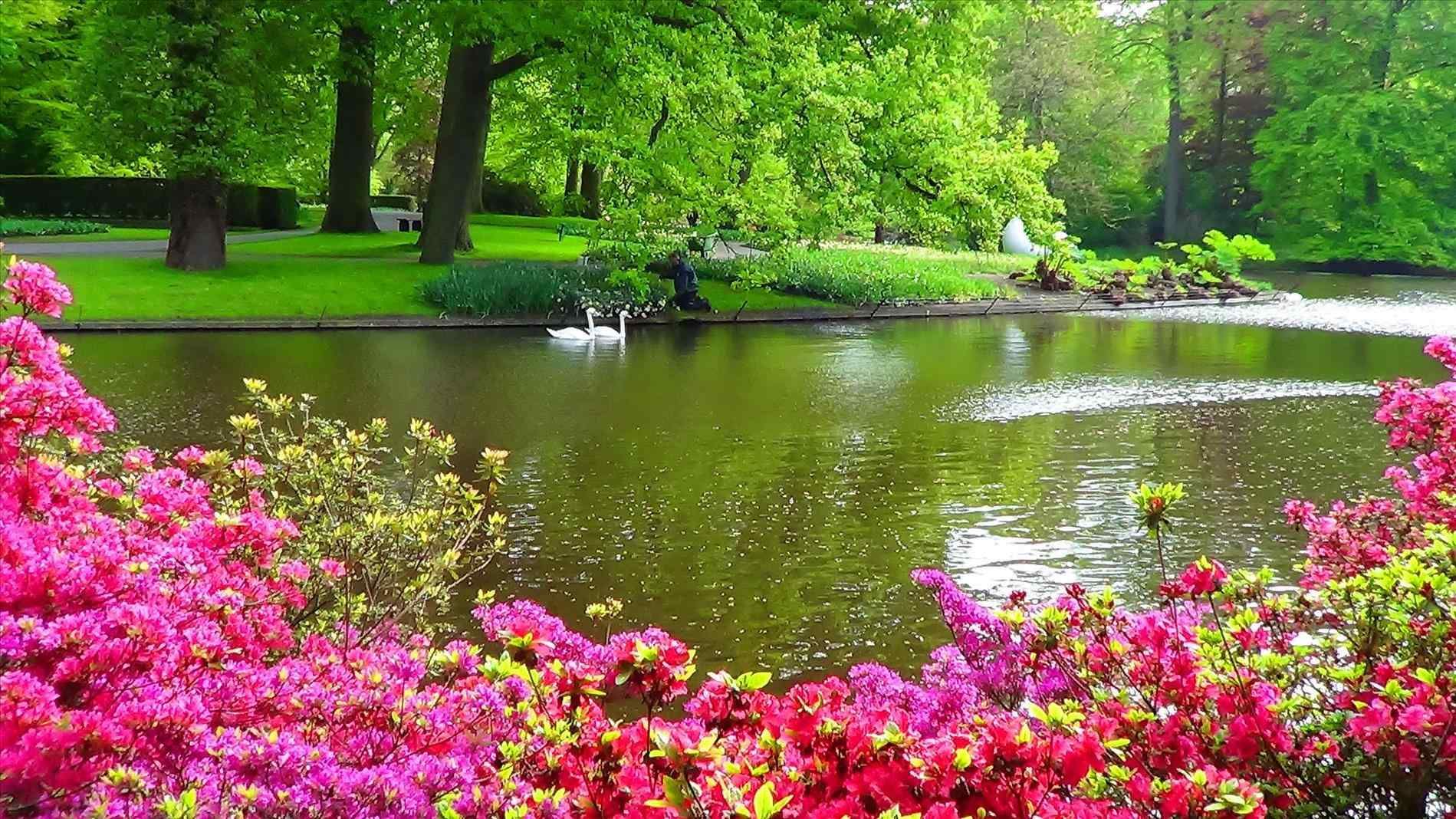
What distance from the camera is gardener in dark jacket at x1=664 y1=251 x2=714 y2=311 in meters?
22.4

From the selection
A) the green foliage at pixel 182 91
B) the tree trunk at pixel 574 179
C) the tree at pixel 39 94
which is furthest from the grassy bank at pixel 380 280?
the tree trunk at pixel 574 179

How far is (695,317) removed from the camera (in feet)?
72.3

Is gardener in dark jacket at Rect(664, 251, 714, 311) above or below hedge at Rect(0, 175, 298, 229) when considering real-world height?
below

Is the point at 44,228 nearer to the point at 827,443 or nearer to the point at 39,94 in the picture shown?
the point at 39,94

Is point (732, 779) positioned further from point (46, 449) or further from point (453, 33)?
point (453, 33)

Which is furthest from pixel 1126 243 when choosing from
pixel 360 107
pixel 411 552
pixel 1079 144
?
pixel 411 552

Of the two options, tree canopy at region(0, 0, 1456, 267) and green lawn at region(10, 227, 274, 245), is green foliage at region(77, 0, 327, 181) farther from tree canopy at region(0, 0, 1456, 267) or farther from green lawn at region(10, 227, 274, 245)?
green lawn at region(10, 227, 274, 245)

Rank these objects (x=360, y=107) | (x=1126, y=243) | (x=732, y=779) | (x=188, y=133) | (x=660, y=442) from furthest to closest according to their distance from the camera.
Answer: (x=1126, y=243), (x=360, y=107), (x=188, y=133), (x=660, y=442), (x=732, y=779)

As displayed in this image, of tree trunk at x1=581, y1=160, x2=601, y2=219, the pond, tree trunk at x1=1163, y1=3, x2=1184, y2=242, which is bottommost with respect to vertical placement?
the pond

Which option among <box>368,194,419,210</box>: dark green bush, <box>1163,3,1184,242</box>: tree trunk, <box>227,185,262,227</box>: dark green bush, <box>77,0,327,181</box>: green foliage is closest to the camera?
<box>77,0,327,181</box>: green foliage

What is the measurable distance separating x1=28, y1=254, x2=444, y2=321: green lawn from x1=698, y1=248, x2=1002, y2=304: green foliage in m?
6.24

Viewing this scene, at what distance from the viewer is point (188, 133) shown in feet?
68.3

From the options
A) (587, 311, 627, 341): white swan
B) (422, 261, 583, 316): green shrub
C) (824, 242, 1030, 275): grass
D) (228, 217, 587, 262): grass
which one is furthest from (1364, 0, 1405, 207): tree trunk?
(587, 311, 627, 341): white swan

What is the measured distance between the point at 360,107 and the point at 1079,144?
97.8ft
